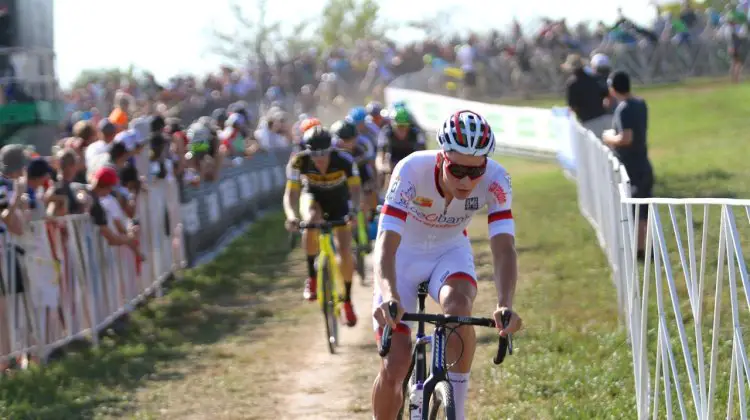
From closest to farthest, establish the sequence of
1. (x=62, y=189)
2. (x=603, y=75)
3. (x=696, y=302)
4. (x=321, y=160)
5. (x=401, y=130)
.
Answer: (x=696, y=302)
(x=321, y=160)
(x=62, y=189)
(x=401, y=130)
(x=603, y=75)

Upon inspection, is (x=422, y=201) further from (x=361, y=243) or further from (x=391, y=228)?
(x=361, y=243)

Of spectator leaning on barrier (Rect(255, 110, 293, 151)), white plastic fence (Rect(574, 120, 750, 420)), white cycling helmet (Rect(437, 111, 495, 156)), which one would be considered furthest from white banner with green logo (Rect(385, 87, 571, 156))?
white cycling helmet (Rect(437, 111, 495, 156))

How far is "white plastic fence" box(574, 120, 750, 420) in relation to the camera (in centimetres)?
507

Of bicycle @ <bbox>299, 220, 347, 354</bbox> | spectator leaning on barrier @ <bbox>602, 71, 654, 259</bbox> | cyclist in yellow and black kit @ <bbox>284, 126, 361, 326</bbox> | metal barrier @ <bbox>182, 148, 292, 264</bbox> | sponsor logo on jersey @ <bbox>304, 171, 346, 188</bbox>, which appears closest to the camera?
cyclist in yellow and black kit @ <bbox>284, 126, 361, 326</bbox>

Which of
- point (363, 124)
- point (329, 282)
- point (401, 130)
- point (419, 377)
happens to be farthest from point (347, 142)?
point (419, 377)

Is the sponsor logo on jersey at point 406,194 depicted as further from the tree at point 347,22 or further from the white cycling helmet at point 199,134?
the tree at point 347,22

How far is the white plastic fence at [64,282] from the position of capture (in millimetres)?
10344

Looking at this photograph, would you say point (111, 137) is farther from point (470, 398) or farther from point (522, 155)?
point (522, 155)

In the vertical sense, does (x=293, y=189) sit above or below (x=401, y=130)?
below

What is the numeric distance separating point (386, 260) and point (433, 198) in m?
0.47

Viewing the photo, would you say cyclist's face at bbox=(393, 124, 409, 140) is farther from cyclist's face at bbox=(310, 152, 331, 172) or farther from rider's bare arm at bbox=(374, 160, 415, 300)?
rider's bare arm at bbox=(374, 160, 415, 300)

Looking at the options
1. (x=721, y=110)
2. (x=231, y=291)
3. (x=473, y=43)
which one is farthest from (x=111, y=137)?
(x=473, y=43)

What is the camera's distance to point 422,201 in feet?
21.2

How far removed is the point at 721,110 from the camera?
34531 millimetres
